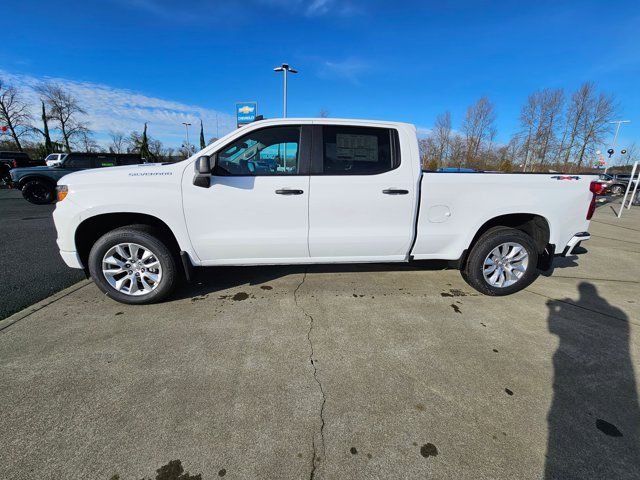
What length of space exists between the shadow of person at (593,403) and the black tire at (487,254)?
0.55 meters

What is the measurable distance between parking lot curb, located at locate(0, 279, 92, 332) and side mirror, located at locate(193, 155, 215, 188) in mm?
2218

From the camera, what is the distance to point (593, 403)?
2078 mm

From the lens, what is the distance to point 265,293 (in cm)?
368

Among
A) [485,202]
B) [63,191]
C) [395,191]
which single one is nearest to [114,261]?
[63,191]

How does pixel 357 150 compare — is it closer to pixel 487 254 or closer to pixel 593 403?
pixel 487 254

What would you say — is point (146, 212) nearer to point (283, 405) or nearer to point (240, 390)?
point (240, 390)

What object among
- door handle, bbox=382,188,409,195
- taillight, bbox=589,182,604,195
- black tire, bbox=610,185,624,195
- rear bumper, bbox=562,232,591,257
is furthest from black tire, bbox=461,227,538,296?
black tire, bbox=610,185,624,195

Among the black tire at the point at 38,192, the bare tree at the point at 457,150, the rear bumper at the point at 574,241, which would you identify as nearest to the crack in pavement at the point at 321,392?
the rear bumper at the point at 574,241

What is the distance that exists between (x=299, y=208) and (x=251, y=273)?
1.57 meters

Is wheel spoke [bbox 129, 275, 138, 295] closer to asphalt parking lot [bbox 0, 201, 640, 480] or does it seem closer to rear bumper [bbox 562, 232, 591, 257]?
asphalt parking lot [bbox 0, 201, 640, 480]

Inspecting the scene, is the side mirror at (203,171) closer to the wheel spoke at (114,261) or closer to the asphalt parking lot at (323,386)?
the wheel spoke at (114,261)

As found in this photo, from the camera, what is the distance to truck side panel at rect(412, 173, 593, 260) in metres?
3.41

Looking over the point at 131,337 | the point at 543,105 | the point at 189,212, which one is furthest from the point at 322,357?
the point at 543,105

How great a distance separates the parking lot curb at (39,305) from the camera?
2952mm
